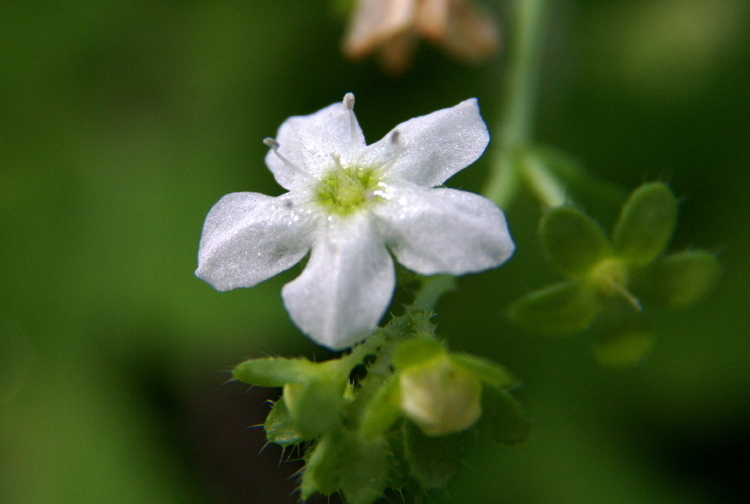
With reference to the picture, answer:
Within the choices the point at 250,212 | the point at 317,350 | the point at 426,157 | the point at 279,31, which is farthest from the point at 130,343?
→ the point at 426,157

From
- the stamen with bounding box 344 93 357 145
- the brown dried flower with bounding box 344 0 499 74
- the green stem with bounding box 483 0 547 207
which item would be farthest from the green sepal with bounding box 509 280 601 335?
the brown dried flower with bounding box 344 0 499 74

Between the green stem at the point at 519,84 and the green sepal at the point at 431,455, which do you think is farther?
the green stem at the point at 519,84

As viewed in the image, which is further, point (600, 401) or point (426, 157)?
point (600, 401)

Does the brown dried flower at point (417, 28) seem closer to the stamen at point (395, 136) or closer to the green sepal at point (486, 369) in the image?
the stamen at point (395, 136)

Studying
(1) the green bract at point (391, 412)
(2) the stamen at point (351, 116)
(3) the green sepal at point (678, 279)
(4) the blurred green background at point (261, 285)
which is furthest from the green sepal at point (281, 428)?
(4) the blurred green background at point (261, 285)

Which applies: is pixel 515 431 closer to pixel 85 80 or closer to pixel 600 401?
pixel 600 401

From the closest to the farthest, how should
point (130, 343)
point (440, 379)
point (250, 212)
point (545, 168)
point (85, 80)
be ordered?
point (440, 379), point (250, 212), point (545, 168), point (130, 343), point (85, 80)

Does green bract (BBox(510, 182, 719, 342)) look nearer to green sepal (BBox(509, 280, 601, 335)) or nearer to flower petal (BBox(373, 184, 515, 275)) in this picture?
green sepal (BBox(509, 280, 601, 335))

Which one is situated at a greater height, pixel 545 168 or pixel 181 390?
pixel 545 168
